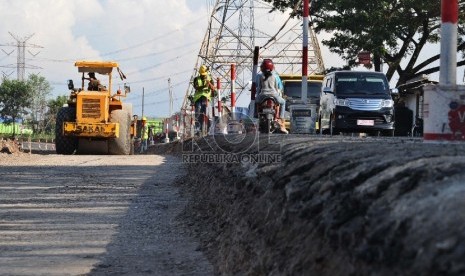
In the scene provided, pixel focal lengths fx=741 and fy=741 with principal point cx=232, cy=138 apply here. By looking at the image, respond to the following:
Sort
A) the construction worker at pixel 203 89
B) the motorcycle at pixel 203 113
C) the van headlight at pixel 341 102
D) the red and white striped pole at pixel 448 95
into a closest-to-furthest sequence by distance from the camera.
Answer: the red and white striped pole at pixel 448 95 → the construction worker at pixel 203 89 → the van headlight at pixel 341 102 → the motorcycle at pixel 203 113

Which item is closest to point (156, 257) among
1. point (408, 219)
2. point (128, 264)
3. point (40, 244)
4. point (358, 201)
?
point (128, 264)

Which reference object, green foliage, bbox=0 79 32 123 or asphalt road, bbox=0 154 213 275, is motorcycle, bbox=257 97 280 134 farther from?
green foliage, bbox=0 79 32 123

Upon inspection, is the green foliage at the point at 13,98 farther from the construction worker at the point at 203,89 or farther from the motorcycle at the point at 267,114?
the motorcycle at the point at 267,114

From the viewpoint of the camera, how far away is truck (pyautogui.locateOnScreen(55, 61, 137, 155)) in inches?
906

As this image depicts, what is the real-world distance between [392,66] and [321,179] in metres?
29.4

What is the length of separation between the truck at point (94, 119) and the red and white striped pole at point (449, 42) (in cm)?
1835

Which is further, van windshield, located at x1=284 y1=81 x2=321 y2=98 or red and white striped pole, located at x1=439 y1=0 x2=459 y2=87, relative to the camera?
van windshield, located at x1=284 y1=81 x2=321 y2=98

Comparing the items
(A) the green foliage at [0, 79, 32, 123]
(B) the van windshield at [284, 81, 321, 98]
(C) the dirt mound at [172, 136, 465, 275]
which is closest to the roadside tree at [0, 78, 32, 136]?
(A) the green foliage at [0, 79, 32, 123]

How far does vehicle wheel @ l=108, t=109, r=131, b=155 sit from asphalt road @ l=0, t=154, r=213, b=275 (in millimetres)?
A: 10647

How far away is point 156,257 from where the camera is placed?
6164 millimetres

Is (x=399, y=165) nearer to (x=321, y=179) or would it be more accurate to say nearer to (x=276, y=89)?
(x=321, y=179)

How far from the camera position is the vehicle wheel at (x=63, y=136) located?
77.3 ft

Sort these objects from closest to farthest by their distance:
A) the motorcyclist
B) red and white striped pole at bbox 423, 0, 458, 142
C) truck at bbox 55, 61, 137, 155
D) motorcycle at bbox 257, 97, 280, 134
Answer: red and white striped pole at bbox 423, 0, 458, 142, motorcycle at bbox 257, 97, 280, 134, the motorcyclist, truck at bbox 55, 61, 137, 155

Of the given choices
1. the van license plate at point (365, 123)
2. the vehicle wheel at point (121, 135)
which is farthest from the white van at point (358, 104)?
the vehicle wheel at point (121, 135)
